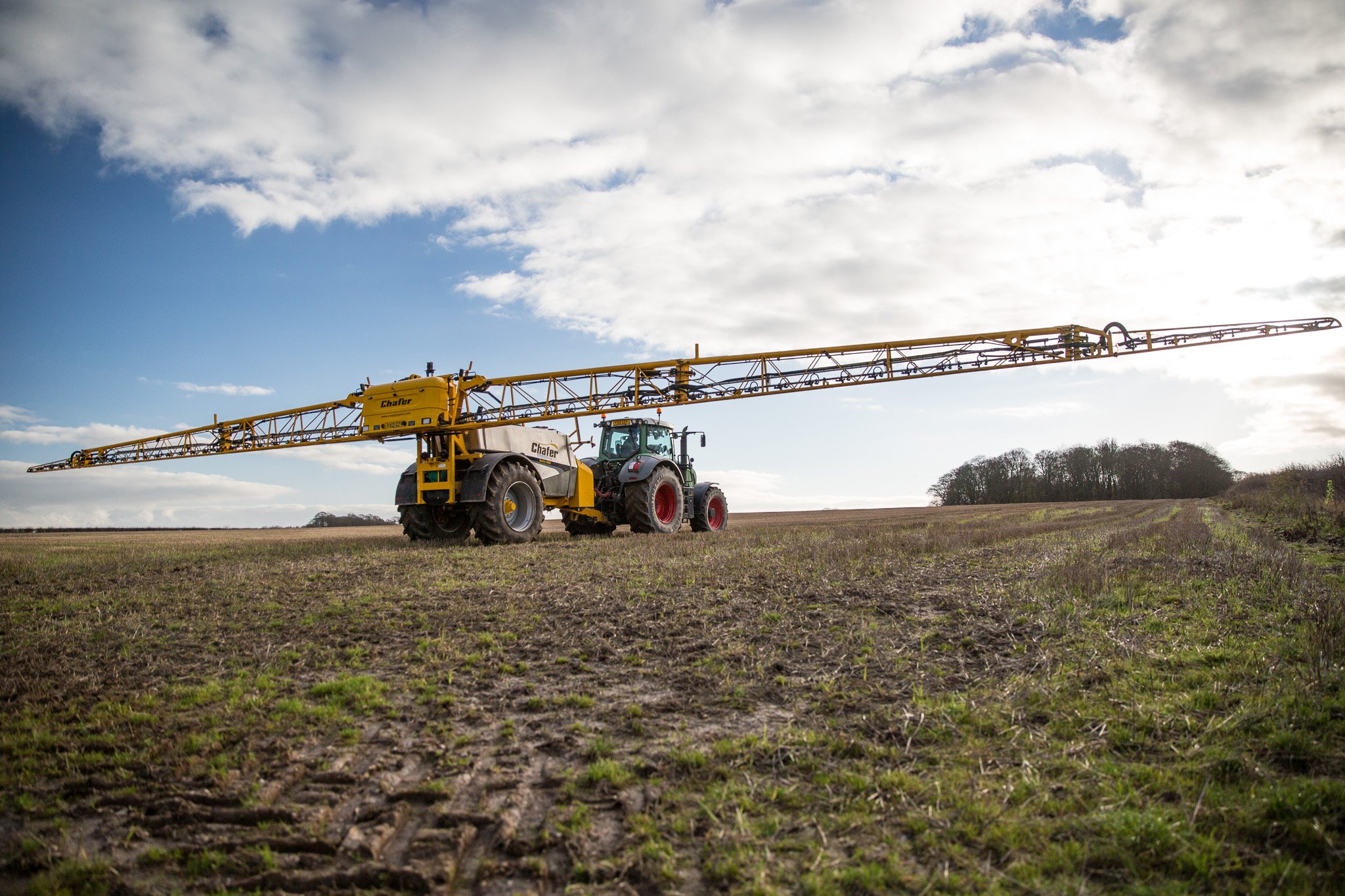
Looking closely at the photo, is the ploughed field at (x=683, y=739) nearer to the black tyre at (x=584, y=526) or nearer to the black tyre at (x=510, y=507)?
the black tyre at (x=510, y=507)

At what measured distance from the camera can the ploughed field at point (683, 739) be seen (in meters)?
2.83

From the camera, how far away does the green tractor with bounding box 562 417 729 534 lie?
658 inches

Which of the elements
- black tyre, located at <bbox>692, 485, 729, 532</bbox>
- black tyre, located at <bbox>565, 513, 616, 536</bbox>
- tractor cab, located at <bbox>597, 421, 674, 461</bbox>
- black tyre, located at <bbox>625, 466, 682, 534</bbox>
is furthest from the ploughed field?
black tyre, located at <bbox>692, 485, 729, 532</bbox>

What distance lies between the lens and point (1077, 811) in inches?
123

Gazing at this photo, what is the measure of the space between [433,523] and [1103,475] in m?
59.1

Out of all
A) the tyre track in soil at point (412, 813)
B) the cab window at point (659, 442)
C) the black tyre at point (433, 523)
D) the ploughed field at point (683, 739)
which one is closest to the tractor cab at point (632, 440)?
the cab window at point (659, 442)

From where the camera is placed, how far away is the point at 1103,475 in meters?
59.1

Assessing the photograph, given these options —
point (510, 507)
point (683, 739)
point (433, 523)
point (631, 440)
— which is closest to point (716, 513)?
point (631, 440)

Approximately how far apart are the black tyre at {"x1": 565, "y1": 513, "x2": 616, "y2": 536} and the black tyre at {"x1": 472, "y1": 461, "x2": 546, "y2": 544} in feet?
5.85

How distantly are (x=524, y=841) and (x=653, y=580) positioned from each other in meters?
5.72

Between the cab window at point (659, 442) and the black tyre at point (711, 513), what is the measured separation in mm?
1711

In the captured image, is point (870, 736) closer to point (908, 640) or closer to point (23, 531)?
point (908, 640)

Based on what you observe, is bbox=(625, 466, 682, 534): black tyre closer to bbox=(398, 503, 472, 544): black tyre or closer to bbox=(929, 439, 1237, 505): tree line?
bbox=(398, 503, 472, 544): black tyre

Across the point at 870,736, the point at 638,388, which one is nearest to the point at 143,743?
the point at 870,736
